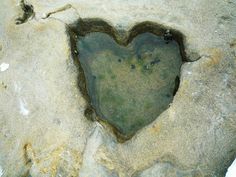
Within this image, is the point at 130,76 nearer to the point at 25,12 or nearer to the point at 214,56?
the point at 214,56

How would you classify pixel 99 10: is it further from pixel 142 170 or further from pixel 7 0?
pixel 142 170

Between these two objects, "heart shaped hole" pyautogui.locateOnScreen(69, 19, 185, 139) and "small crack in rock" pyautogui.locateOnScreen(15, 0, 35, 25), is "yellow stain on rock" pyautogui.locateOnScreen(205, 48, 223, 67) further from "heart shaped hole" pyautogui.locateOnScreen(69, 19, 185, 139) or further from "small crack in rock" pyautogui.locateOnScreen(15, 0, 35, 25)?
"small crack in rock" pyautogui.locateOnScreen(15, 0, 35, 25)

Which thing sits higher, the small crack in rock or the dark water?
the small crack in rock

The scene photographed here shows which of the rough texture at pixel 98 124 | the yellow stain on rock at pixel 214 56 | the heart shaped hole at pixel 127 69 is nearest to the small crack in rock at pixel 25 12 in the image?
the rough texture at pixel 98 124

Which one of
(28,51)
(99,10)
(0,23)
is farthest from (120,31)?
(0,23)

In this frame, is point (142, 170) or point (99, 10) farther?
point (99, 10)

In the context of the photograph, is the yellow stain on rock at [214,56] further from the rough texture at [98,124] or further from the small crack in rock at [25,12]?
the small crack in rock at [25,12]

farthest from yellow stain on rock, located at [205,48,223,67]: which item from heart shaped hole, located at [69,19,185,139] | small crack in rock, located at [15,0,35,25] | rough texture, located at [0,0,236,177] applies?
small crack in rock, located at [15,0,35,25]
